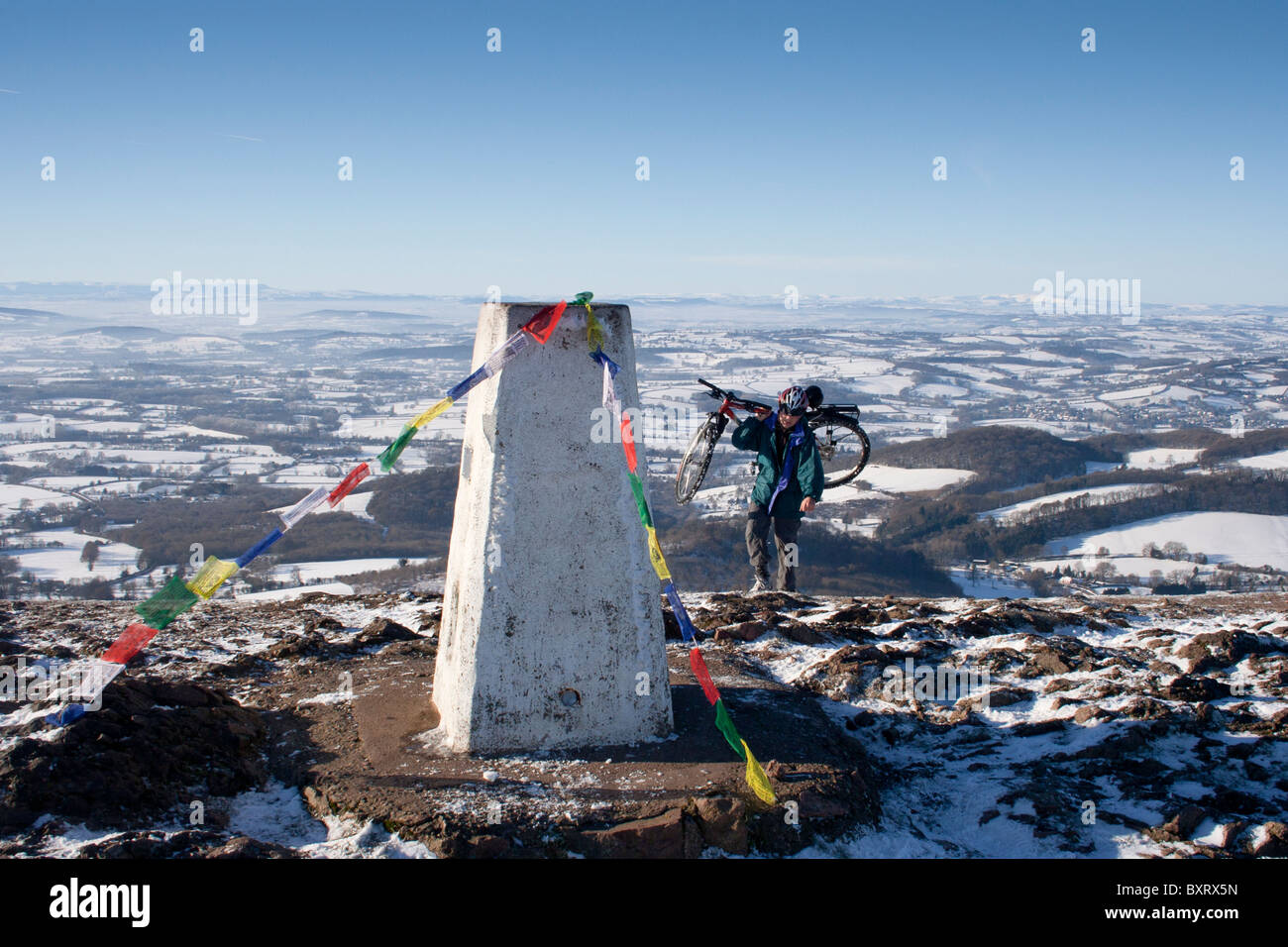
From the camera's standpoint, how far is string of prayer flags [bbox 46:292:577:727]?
16.6 feet

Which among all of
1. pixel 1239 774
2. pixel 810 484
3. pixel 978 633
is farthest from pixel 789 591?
pixel 1239 774

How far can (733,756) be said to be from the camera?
547 centimetres

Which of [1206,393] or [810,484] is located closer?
[810,484]

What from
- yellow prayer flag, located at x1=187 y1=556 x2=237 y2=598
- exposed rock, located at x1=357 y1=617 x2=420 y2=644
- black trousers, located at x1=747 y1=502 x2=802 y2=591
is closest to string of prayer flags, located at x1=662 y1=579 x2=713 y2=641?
yellow prayer flag, located at x1=187 y1=556 x2=237 y2=598

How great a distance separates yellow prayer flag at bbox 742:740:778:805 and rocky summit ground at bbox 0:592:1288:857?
7 cm

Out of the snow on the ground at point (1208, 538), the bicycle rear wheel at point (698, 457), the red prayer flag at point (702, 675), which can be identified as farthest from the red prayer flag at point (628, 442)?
the snow on the ground at point (1208, 538)

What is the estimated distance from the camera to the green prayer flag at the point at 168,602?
5.12 meters

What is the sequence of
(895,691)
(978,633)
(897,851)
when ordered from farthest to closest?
(978,633) < (895,691) < (897,851)

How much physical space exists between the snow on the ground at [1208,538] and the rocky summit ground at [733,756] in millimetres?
36818

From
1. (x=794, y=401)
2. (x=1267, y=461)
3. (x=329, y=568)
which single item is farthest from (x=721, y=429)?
(x=1267, y=461)

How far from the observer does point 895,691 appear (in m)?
7.06

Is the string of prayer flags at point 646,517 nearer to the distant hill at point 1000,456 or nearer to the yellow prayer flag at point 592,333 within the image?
the yellow prayer flag at point 592,333
